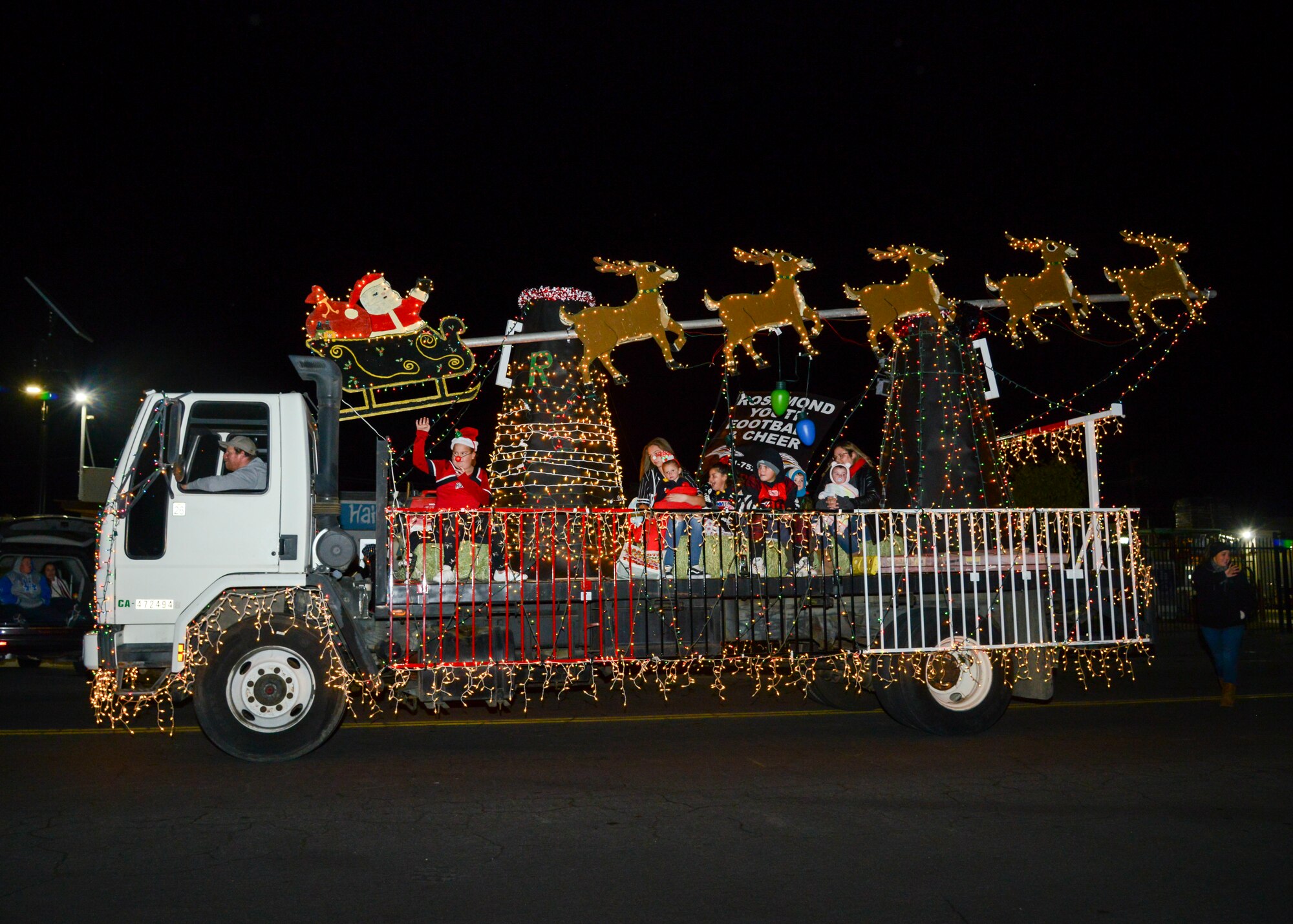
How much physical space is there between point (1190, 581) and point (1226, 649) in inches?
425

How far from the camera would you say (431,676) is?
6.81 meters

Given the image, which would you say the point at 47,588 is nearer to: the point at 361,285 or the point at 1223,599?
the point at 361,285

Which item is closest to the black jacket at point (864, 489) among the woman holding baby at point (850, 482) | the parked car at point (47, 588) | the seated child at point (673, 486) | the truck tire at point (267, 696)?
the woman holding baby at point (850, 482)

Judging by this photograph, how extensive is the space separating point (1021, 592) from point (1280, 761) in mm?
1974

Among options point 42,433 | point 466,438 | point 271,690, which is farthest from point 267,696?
point 42,433

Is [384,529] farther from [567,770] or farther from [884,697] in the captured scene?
[884,697]

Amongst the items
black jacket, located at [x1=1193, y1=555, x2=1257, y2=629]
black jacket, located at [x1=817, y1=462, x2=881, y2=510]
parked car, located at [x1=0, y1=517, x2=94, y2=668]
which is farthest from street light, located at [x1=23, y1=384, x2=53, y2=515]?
black jacket, located at [x1=1193, y1=555, x2=1257, y2=629]

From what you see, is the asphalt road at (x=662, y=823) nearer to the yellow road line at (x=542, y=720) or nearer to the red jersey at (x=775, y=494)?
the yellow road line at (x=542, y=720)

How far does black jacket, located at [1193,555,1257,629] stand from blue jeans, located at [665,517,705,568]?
5.65 meters

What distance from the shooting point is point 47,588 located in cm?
1310

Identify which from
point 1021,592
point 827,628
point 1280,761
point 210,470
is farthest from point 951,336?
point 210,470

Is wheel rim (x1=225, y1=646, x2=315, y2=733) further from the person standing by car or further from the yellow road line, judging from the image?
the person standing by car

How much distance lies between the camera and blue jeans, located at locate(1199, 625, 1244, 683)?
9.52 m

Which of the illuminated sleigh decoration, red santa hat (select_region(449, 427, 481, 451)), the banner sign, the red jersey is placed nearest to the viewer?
the illuminated sleigh decoration
